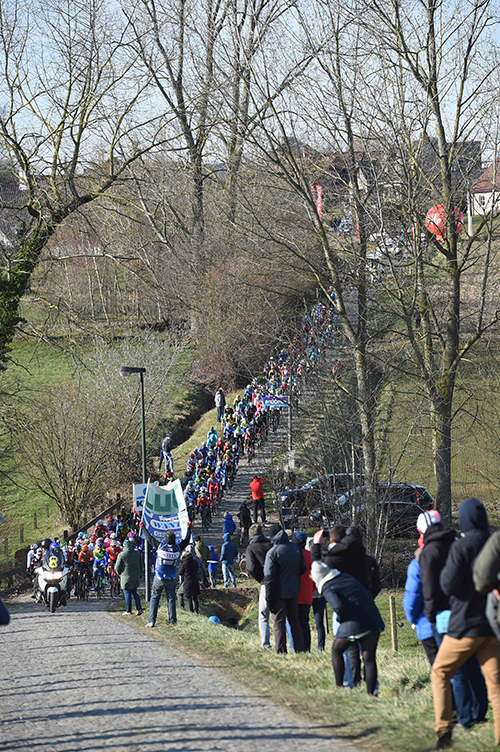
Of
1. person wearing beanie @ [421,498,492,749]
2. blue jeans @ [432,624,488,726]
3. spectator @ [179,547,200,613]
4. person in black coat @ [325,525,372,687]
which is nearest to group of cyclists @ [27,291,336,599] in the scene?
spectator @ [179,547,200,613]

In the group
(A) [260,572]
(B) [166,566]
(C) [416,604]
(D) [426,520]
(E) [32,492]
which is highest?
(D) [426,520]

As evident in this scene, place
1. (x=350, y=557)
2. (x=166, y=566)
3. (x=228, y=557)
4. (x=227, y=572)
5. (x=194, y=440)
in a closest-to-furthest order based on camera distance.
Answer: (x=350, y=557) < (x=166, y=566) < (x=228, y=557) < (x=227, y=572) < (x=194, y=440)

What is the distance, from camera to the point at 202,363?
46375 mm

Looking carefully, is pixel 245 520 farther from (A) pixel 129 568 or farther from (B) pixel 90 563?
(A) pixel 129 568

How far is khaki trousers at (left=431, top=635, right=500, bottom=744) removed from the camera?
534 centimetres

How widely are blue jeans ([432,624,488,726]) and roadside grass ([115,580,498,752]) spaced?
125mm

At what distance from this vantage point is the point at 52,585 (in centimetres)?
1560

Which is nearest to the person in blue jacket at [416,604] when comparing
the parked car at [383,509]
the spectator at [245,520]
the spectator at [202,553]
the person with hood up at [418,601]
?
the person with hood up at [418,601]

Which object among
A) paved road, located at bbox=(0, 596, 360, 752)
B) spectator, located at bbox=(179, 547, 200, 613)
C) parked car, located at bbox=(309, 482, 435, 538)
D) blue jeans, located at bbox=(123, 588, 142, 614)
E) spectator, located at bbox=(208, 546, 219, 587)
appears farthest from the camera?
parked car, located at bbox=(309, 482, 435, 538)

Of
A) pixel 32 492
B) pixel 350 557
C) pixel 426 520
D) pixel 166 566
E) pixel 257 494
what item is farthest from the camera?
pixel 32 492

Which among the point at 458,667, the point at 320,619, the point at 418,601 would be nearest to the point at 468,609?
the point at 458,667

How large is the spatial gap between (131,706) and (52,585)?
882 cm

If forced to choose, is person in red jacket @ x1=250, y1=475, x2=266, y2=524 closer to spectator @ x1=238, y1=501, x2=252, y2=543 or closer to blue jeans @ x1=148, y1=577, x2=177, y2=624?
spectator @ x1=238, y1=501, x2=252, y2=543

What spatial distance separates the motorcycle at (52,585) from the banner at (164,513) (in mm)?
2146
